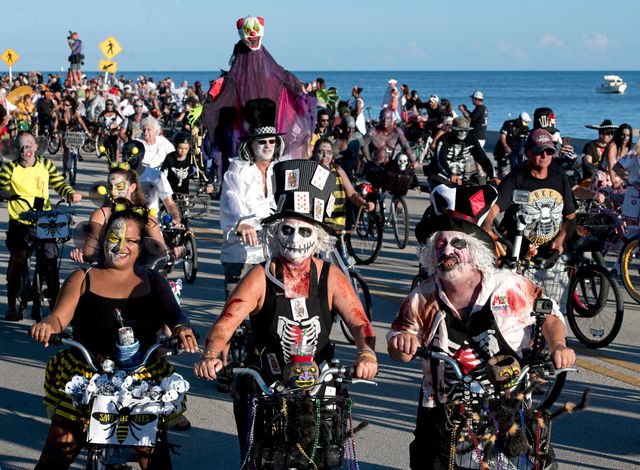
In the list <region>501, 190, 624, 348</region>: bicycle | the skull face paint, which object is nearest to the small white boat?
<region>501, 190, 624, 348</region>: bicycle

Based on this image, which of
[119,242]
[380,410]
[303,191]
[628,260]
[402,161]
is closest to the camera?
[303,191]

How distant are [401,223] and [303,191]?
1071 cm

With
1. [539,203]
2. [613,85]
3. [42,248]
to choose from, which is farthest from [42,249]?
[613,85]

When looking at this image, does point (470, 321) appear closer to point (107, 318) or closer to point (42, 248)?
point (107, 318)

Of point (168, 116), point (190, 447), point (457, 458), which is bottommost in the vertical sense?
point (190, 447)

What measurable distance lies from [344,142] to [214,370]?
14597 millimetres

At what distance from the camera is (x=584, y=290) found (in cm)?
1052

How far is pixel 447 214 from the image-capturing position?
5.51 meters

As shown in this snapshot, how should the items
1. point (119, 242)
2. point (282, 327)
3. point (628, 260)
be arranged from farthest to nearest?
1. point (628, 260)
2. point (119, 242)
3. point (282, 327)

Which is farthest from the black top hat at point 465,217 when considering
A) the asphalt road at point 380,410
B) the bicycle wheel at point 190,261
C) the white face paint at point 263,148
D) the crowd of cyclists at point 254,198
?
the bicycle wheel at point 190,261

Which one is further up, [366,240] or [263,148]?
[263,148]

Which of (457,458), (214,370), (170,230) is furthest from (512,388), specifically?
(170,230)

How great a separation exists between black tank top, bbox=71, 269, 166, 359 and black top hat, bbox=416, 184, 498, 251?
1631 millimetres

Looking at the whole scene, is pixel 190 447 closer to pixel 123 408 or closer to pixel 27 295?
pixel 123 408
